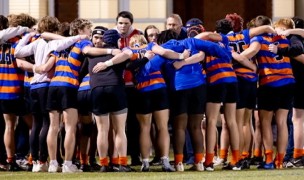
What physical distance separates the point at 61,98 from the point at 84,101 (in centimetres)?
28

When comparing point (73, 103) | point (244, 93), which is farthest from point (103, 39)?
point (244, 93)

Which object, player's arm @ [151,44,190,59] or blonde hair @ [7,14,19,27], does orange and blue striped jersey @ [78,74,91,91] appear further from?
blonde hair @ [7,14,19,27]

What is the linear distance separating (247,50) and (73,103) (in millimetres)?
2222

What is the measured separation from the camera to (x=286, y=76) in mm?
17500

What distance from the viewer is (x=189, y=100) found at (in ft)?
55.8

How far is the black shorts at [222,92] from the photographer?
56.1 ft

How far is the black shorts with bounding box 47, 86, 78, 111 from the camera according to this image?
17.0 metres

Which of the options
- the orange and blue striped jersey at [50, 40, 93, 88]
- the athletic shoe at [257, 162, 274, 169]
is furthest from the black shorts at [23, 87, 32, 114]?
the athletic shoe at [257, 162, 274, 169]

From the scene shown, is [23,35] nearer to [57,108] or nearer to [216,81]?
[57,108]

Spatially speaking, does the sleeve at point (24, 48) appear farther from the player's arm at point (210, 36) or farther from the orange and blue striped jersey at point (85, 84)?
the player's arm at point (210, 36)

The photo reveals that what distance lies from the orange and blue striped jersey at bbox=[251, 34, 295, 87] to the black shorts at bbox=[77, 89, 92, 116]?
2.14m

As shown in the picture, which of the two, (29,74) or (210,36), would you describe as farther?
(29,74)

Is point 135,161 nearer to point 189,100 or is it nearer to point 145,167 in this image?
point 145,167

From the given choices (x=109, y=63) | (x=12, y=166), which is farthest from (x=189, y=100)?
(x=12, y=166)
